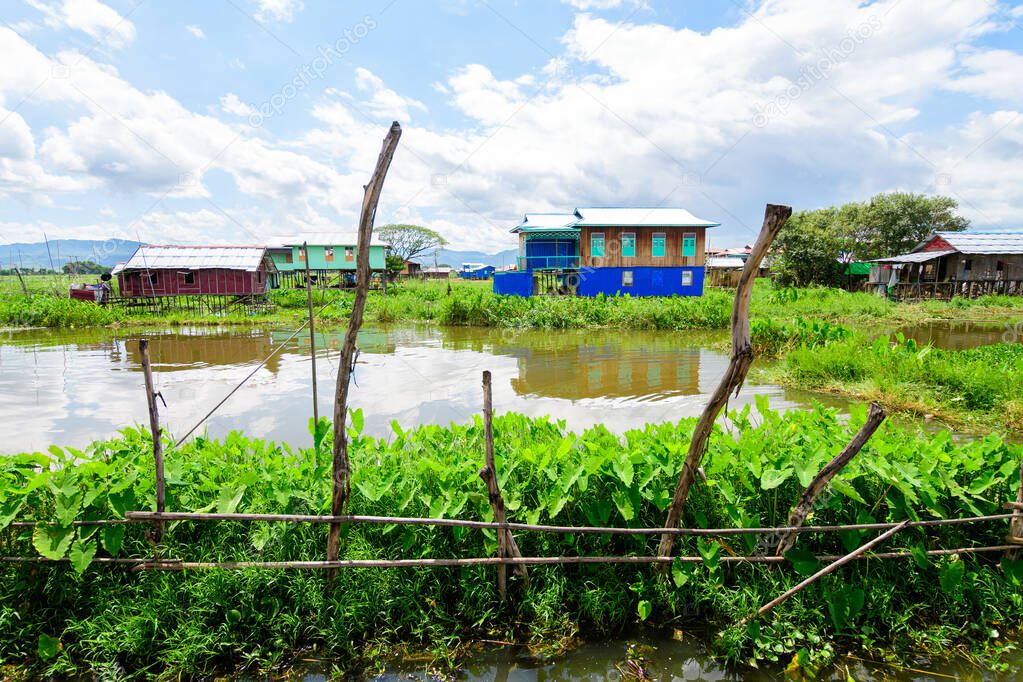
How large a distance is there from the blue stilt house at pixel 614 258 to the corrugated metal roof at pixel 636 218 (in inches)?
1.9

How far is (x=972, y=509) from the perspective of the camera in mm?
3352

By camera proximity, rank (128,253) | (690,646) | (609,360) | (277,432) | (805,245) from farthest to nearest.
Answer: (805,245)
(128,253)
(609,360)
(277,432)
(690,646)

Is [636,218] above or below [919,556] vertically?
above

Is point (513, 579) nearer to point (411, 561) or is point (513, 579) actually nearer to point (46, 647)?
point (411, 561)

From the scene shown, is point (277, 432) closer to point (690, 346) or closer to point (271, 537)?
point (271, 537)

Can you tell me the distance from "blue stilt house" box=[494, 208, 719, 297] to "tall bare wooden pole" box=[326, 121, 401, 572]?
81.6 ft

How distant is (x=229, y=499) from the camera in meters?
3.47

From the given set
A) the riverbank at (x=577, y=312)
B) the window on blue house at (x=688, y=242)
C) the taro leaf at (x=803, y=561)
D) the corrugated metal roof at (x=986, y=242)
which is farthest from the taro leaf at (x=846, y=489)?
the corrugated metal roof at (x=986, y=242)

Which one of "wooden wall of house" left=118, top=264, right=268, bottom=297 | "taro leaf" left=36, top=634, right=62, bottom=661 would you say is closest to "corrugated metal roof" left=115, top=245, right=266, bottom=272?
"wooden wall of house" left=118, top=264, right=268, bottom=297

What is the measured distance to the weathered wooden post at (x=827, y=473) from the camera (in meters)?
2.93

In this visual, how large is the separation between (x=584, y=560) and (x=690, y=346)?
13457 millimetres

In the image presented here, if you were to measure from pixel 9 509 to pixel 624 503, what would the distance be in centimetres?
364

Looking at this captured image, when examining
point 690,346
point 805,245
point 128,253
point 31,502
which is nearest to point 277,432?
point 31,502

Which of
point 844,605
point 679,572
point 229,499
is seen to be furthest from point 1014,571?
point 229,499
